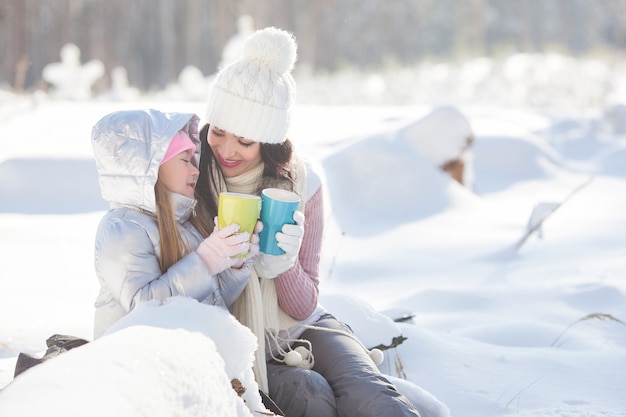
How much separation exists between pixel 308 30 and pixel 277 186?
29.8m

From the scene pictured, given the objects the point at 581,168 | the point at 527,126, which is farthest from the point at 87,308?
the point at 527,126

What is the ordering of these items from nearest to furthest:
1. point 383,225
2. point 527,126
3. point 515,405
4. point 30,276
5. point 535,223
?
point 515,405
point 30,276
point 535,223
point 383,225
point 527,126

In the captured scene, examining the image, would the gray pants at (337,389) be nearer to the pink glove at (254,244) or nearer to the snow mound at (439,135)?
the pink glove at (254,244)

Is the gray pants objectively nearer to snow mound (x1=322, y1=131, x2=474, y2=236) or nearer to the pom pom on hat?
the pom pom on hat

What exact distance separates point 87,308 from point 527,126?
8.85m

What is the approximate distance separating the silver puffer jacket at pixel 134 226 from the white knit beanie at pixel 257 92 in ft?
1.18

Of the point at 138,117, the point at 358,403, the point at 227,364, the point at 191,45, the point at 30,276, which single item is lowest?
the point at 191,45

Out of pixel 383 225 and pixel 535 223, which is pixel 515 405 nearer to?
pixel 535 223

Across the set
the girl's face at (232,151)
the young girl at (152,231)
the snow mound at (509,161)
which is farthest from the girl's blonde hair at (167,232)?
the snow mound at (509,161)

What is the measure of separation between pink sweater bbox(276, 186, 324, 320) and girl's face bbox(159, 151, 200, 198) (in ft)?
1.54

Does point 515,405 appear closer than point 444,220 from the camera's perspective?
Yes

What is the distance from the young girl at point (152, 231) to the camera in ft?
7.11

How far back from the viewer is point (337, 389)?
7.90ft

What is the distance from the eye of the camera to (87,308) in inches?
149
